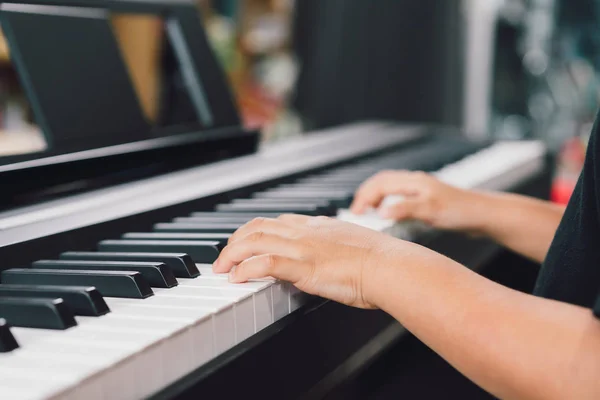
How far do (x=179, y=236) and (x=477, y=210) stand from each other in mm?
597

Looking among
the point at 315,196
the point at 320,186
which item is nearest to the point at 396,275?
the point at 315,196

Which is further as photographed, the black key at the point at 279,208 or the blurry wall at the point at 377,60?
the blurry wall at the point at 377,60

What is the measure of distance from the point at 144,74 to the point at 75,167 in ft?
8.77

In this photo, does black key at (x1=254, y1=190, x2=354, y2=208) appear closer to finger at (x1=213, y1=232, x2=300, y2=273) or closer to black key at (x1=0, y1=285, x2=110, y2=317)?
finger at (x1=213, y1=232, x2=300, y2=273)

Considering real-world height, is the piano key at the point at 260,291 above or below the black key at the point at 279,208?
below

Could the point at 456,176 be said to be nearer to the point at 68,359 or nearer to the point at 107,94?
the point at 107,94

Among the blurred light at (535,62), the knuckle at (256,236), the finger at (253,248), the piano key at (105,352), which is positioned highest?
the blurred light at (535,62)

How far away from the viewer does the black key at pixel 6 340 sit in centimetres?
59

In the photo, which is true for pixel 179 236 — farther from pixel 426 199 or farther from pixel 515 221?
pixel 515 221

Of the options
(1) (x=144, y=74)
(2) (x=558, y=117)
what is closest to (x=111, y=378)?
(1) (x=144, y=74)

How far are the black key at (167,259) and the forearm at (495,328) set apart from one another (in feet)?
0.71

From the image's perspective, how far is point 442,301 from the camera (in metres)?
0.73

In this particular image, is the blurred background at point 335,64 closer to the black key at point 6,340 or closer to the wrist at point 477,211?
the wrist at point 477,211

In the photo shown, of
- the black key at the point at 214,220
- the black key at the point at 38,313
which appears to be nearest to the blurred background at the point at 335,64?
the black key at the point at 214,220
